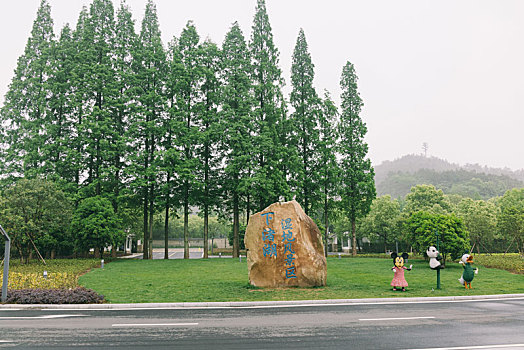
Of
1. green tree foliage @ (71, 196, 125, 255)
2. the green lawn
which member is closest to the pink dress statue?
the green lawn

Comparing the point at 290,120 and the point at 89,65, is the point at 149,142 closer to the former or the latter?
the point at 89,65

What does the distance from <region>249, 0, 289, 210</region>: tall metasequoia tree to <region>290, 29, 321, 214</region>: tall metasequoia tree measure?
1.84 metres

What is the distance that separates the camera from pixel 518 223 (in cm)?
2720

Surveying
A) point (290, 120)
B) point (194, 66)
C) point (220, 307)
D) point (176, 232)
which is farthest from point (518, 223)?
point (176, 232)

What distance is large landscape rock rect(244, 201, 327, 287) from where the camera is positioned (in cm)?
1335

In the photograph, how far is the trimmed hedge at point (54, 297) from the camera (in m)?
10.9

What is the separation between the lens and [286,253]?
43.9ft

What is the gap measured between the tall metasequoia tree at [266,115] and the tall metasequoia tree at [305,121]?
6.05ft

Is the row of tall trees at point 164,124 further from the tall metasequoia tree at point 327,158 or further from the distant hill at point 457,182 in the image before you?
the distant hill at point 457,182

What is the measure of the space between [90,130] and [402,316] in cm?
2781

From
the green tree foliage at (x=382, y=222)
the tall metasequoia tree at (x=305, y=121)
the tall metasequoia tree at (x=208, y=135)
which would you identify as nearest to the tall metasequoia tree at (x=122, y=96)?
the tall metasequoia tree at (x=208, y=135)

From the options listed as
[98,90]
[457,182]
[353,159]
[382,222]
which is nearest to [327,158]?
[353,159]

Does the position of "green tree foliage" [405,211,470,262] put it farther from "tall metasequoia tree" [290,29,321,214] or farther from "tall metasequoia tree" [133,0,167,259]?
"tall metasequoia tree" [133,0,167,259]

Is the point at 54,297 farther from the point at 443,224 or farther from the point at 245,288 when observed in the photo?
the point at 443,224
